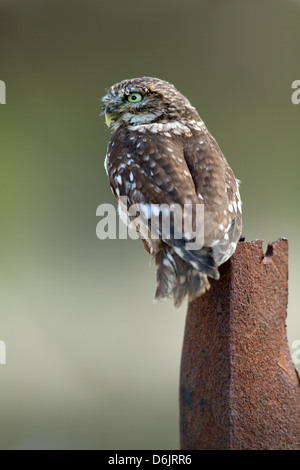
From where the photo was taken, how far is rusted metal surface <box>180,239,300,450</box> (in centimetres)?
163

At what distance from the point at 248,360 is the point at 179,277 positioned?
0.36 meters

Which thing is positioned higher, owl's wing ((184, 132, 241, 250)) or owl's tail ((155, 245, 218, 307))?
owl's wing ((184, 132, 241, 250))

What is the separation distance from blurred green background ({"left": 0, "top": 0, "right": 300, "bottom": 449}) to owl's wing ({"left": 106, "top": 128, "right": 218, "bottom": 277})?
172 cm

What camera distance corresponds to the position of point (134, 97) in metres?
2.05

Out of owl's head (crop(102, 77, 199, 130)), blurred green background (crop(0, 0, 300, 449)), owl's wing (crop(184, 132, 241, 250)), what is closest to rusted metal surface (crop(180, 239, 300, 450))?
owl's wing (crop(184, 132, 241, 250))

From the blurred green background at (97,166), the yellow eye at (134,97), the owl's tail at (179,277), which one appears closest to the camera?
the owl's tail at (179,277)

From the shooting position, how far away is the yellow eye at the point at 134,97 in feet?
6.71

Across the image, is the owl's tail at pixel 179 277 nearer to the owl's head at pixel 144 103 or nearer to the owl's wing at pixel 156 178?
the owl's wing at pixel 156 178

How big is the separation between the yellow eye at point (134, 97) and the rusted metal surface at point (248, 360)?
2.60 ft

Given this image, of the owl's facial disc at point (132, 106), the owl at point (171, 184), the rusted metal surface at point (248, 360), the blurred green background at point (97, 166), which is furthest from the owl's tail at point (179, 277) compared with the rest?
the blurred green background at point (97, 166)

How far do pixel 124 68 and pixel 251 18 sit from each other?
1.06 metres

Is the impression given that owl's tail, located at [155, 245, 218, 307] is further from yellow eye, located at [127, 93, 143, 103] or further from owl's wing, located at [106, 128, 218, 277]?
yellow eye, located at [127, 93, 143, 103]
